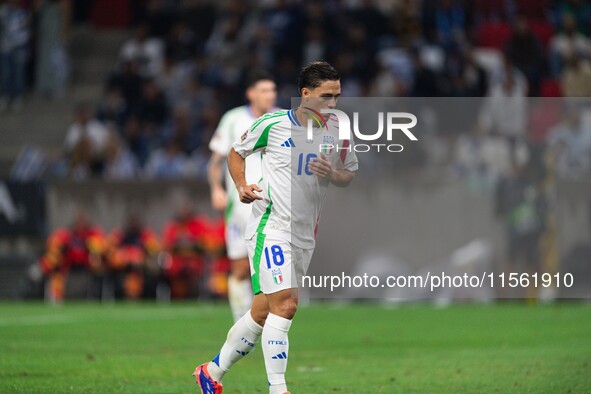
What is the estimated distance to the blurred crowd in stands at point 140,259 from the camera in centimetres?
2152

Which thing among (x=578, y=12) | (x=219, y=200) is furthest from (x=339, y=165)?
(x=578, y=12)

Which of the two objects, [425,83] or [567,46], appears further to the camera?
[567,46]

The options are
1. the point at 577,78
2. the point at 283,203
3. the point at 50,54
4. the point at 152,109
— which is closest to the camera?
the point at 283,203

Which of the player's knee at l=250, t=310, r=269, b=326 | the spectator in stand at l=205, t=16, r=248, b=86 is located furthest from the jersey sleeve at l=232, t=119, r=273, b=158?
the spectator in stand at l=205, t=16, r=248, b=86

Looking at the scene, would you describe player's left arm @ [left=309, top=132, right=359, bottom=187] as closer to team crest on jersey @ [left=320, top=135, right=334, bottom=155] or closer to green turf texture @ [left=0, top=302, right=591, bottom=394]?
team crest on jersey @ [left=320, top=135, right=334, bottom=155]

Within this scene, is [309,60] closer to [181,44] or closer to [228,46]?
[228,46]

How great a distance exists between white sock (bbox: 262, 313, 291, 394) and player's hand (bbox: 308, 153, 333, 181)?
2.99 feet

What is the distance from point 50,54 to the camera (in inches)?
1117

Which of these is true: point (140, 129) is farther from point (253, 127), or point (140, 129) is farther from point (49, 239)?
point (253, 127)

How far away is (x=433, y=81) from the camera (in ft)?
74.5

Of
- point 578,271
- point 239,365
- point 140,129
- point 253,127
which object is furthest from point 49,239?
point 253,127

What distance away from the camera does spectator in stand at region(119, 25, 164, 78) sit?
26.1m

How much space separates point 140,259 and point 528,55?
25.4 ft

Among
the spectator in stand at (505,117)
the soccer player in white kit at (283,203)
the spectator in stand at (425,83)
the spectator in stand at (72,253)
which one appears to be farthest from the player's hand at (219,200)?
the spectator in stand at (425,83)
